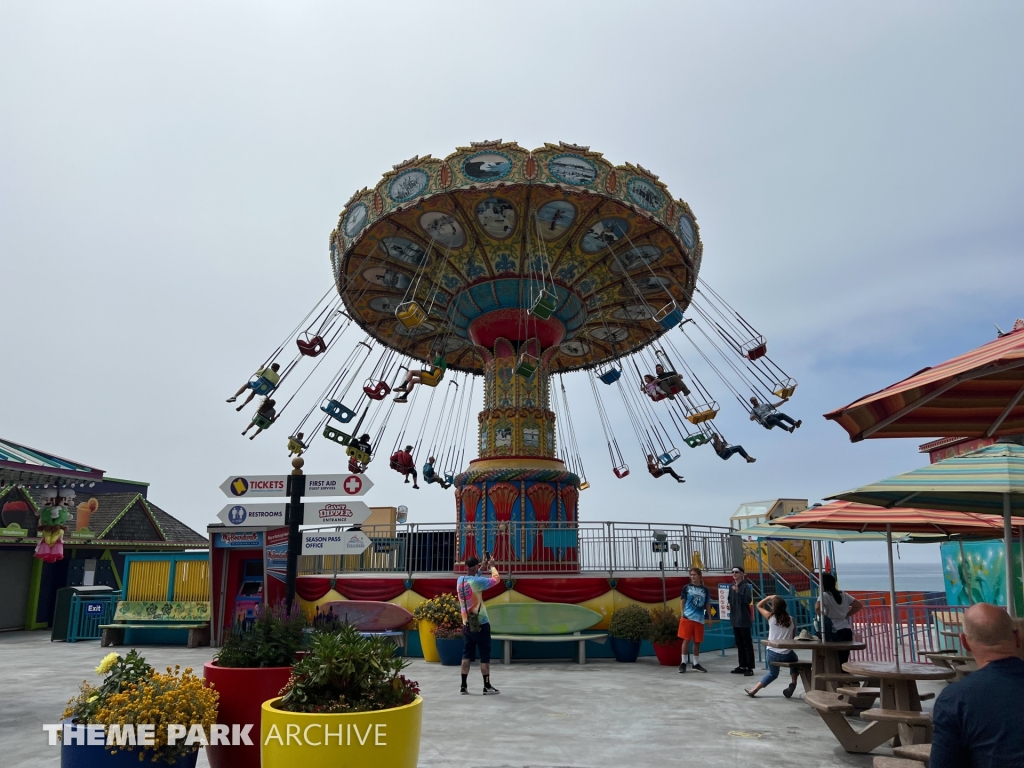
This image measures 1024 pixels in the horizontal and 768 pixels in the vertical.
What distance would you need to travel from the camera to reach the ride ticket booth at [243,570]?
1612 cm

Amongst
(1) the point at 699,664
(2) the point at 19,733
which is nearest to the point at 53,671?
(2) the point at 19,733

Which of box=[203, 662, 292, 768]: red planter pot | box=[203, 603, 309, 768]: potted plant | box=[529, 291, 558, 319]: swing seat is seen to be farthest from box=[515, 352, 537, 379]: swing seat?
box=[203, 662, 292, 768]: red planter pot

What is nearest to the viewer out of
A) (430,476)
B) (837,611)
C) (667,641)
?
(837,611)

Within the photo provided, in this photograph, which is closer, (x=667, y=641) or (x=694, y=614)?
(x=694, y=614)

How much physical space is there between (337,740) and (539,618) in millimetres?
9916

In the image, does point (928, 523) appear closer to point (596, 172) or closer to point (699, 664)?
point (699, 664)

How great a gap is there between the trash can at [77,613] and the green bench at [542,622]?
469 inches

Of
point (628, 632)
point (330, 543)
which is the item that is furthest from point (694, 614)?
point (330, 543)

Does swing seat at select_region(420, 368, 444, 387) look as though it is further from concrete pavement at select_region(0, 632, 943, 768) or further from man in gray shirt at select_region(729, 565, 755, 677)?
man in gray shirt at select_region(729, 565, 755, 677)

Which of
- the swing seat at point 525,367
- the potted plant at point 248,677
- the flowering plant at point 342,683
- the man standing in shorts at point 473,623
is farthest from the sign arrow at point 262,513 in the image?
the swing seat at point 525,367

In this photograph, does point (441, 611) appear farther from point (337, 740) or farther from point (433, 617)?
point (337, 740)

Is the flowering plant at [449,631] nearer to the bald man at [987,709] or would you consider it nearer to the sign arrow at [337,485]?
the sign arrow at [337,485]

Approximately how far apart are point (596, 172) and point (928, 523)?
38.7 feet

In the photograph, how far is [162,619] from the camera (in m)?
16.9
